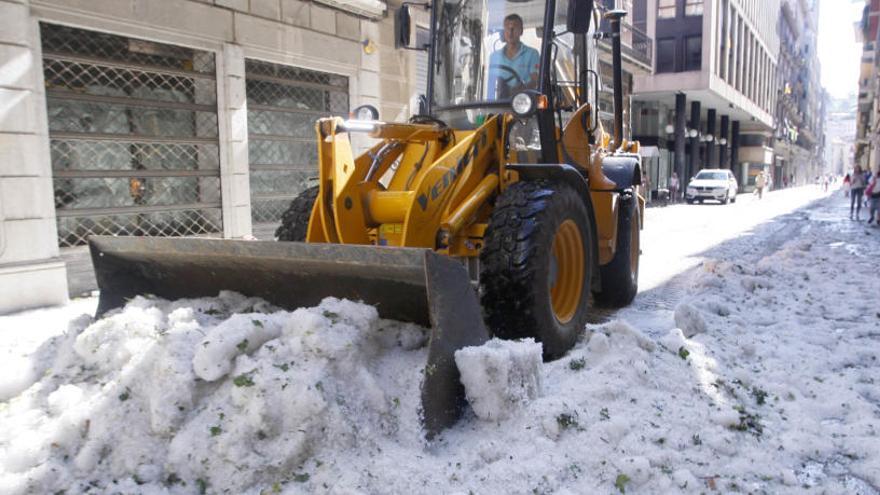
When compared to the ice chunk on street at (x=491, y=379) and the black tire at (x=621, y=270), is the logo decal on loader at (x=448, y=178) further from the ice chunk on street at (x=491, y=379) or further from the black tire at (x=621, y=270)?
the black tire at (x=621, y=270)

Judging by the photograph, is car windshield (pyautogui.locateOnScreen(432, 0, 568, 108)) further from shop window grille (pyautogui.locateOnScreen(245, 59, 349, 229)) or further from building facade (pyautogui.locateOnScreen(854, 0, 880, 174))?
building facade (pyautogui.locateOnScreen(854, 0, 880, 174))

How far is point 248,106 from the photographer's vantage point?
9461 millimetres

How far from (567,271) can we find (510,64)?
1.61 m

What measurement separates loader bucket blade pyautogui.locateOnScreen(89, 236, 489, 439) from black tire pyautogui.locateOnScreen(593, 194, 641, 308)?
3.23m

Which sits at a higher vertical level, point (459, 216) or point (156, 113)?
point (156, 113)

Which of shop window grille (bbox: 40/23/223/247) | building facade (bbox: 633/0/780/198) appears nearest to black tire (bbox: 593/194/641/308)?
shop window grille (bbox: 40/23/223/247)

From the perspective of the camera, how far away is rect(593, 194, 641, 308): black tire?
600 cm

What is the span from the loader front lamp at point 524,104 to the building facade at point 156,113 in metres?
5.29

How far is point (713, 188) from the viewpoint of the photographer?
28953mm

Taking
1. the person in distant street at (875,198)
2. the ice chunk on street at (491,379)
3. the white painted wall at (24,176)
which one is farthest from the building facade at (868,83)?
the ice chunk on street at (491,379)

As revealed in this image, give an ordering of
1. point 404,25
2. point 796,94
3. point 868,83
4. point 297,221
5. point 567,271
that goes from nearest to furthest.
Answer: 1. point 567,271
2. point 297,221
3. point 404,25
4. point 868,83
5. point 796,94

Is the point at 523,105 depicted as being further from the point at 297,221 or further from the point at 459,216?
the point at 297,221

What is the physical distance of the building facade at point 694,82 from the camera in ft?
113

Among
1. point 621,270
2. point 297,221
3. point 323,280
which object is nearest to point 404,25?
point 297,221
